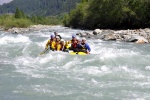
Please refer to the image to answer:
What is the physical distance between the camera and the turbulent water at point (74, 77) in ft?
33.6

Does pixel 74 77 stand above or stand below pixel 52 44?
below

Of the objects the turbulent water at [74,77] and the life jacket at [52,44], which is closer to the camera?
the turbulent water at [74,77]

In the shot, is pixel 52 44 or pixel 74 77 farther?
pixel 52 44

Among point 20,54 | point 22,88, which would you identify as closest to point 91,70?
point 22,88

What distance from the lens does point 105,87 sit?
11156 millimetres

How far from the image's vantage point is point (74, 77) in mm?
12719

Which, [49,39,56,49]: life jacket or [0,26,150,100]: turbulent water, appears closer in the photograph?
[0,26,150,100]: turbulent water

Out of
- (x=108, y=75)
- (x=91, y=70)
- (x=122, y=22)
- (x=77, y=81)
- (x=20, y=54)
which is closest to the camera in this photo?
(x=77, y=81)

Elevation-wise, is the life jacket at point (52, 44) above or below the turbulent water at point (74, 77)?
above

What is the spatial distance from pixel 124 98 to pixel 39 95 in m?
2.83

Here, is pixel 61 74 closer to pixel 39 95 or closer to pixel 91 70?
pixel 91 70

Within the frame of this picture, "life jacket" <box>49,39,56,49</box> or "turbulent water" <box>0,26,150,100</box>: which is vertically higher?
"life jacket" <box>49,39,56,49</box>

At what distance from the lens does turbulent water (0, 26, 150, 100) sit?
10.2 meters

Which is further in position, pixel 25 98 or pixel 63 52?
pixel 63 52
